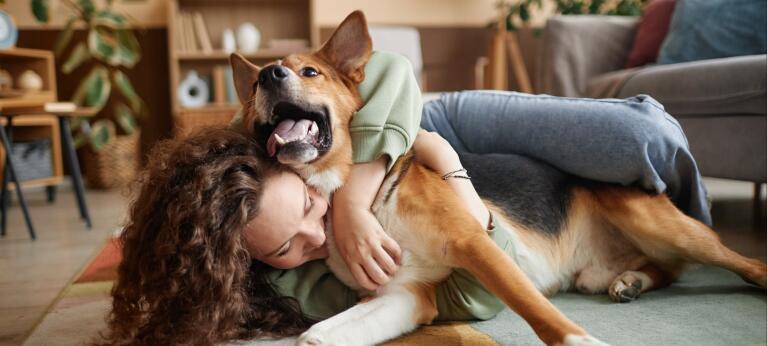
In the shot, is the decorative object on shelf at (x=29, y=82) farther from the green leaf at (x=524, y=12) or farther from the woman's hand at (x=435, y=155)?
the green leaf at (x=524, y=12)

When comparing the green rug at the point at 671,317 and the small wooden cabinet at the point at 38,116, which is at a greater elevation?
the small wooden cabinet at the point at 38,116

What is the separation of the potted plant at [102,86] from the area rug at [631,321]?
3.20m

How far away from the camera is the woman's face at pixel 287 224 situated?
114 centimetres

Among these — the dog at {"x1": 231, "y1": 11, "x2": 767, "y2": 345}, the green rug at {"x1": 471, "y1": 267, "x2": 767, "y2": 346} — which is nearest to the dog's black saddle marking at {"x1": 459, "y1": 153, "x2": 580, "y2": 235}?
the dog at {"x1": 231, "y1": 11, "x2": 767, "y2": 345}

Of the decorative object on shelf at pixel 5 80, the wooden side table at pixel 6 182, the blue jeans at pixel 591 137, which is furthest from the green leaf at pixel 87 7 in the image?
the blue jeans at pixel 591 137

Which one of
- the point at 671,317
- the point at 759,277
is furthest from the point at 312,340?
the point at 759,277

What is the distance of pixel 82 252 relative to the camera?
2359mm

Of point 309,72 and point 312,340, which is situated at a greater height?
point 309,72

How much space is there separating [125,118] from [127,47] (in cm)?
60

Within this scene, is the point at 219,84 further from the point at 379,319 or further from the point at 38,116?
the point at 379,319

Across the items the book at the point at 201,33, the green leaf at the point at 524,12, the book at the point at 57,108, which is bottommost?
the book at the point at 57,108

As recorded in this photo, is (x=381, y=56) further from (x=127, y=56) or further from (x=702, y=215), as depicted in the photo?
(x=127, y=56)

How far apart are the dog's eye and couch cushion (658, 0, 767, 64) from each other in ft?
7.02

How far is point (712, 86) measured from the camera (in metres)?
2.12
